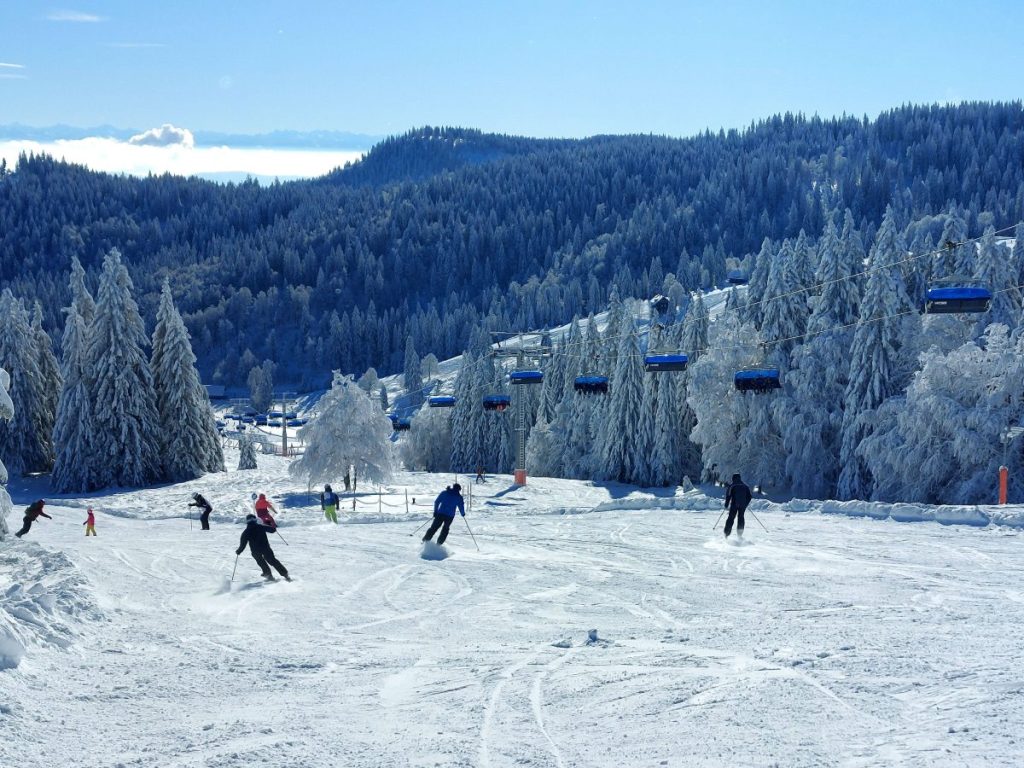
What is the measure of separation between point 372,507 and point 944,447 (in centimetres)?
2192

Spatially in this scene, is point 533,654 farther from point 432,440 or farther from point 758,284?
point 432,440

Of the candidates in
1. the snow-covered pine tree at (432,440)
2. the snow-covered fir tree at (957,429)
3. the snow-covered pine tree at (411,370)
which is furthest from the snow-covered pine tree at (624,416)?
the snow-covered pine tree at (411,370)

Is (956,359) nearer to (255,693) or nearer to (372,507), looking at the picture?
(372,507)

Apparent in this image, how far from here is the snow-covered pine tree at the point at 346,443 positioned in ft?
155

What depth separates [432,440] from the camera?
299 ft

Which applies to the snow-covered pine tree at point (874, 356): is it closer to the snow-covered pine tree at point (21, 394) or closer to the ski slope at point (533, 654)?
the ski slope at point (533, 654)

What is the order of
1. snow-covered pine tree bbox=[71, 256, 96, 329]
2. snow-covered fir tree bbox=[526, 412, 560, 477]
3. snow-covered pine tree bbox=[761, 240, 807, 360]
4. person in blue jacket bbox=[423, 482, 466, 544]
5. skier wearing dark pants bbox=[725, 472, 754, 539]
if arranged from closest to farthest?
1. person in blue jacket bbox=[423, 482, 466, 544]
2. skier wearing dark pants bbox=[725, 472, 754, 539]
3. snow-covered pine tree bbox=[761, 240, 807, 360]
4. snow-covered pine tree bbox=[71, 256, 96, 329]
5. snow-covered fir tree bbox=[526, 412, 560, 477]

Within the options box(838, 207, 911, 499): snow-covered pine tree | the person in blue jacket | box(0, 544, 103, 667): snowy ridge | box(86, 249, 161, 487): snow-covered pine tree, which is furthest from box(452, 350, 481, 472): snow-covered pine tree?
box(0, 544, 103, 667): snowy ridge

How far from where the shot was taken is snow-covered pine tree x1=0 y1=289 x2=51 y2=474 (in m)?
56.3

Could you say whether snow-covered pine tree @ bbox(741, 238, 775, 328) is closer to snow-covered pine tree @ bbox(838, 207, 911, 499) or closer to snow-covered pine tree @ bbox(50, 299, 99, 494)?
snow-covered pine tree @ bbox(838, 207, 911, 499)

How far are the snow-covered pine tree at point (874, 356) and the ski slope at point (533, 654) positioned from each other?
80.9 ft

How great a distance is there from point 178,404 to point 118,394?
3384 millimetres

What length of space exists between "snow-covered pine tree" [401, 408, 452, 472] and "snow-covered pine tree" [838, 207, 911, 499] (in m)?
50.2

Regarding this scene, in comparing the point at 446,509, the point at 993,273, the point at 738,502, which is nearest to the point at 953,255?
the point at 993,273
